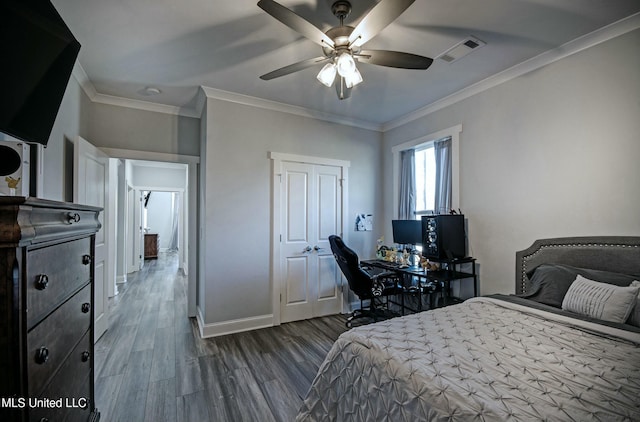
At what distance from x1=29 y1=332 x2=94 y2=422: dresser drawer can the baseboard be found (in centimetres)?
149

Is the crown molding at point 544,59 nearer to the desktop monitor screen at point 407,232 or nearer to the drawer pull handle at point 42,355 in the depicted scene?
the desktop monitor screen at point 407,232

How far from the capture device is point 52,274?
115 cm

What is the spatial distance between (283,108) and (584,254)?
3425mm

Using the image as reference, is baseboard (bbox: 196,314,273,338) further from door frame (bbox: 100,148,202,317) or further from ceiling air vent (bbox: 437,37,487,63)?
ceiling air vent (bbox: 437,37,487,63)

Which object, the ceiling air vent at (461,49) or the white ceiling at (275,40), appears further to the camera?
the ceiling air vent at (461,49)

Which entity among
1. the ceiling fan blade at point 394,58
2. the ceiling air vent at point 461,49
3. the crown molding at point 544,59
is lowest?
the ceiling fan blade at point 394,58

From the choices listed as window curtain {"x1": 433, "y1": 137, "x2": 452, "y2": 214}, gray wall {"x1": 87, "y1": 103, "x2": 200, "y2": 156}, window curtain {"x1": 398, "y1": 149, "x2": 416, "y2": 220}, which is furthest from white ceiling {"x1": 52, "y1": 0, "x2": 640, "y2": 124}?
window curtain {"x1": 398, "y1": 149, "x2": 416, "y2": 220}

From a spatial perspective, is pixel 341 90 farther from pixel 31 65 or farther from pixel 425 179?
pixel 425 179

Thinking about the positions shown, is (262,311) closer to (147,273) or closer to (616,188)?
(616,188)

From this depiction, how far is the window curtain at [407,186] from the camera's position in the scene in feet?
13.2

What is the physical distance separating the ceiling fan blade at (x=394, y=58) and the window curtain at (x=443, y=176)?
1829mm

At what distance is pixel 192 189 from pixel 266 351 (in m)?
2.39

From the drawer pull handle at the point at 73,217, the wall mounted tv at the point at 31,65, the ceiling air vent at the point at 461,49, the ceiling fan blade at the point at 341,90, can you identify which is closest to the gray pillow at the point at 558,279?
the ceiling air vent at the point at 461,49

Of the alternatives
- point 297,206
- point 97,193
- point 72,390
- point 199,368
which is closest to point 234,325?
point 199,368
